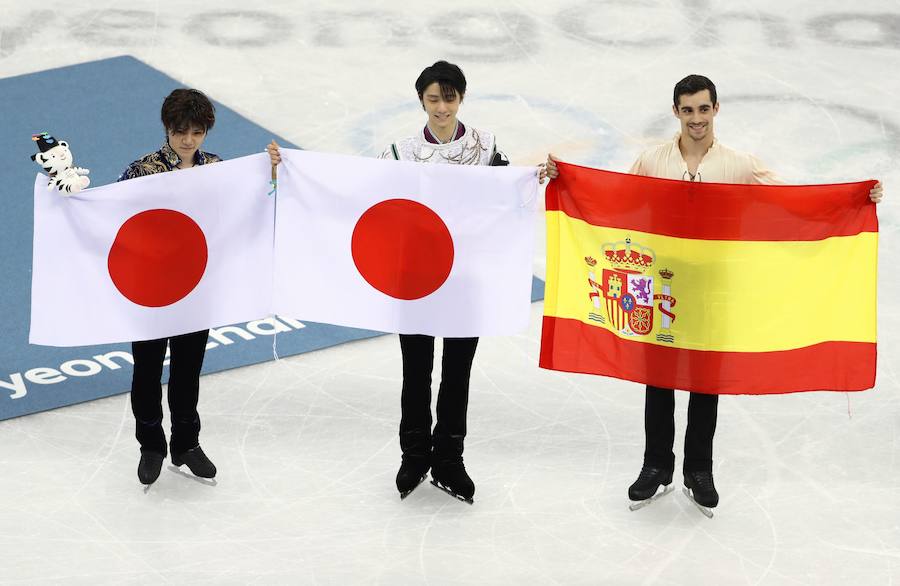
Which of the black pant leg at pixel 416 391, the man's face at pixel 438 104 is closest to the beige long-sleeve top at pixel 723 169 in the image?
the man's face at pixel 438 104

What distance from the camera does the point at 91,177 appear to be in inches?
303

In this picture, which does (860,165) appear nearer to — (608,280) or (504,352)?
(504,352)

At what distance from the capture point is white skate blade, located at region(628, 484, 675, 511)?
477 centimetres

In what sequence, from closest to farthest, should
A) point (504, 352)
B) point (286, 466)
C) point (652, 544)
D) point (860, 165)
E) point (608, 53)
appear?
point (652, 544), point (286, 466), point (504, 352), point (860, 165), point (608, 53)

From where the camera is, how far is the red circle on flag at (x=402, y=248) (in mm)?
4648

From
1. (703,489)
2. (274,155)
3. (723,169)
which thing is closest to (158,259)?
(274,155)

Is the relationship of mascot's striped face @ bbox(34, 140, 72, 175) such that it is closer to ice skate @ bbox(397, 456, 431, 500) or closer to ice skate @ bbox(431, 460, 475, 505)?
ice skate @ bbox(397, 456, 431, 500)

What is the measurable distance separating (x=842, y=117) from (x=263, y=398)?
476cm

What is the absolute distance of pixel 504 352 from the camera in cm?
599

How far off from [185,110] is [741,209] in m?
1.83

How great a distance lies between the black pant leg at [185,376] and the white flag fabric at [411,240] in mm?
444

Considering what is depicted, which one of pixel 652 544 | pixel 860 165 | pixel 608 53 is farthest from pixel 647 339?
pixel 608 53

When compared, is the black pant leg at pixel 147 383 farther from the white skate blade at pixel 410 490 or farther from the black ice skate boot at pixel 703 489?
the black ice skate boot at pixel 703 489

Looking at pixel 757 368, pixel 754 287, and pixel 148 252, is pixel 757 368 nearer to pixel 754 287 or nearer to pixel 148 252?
pixel 754 287
